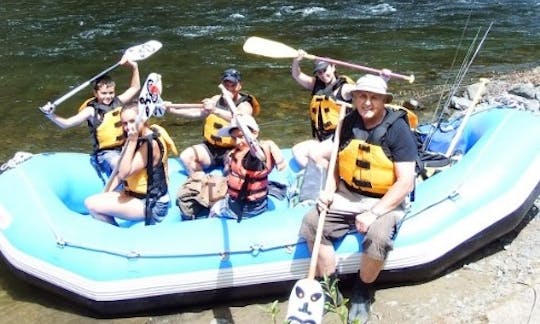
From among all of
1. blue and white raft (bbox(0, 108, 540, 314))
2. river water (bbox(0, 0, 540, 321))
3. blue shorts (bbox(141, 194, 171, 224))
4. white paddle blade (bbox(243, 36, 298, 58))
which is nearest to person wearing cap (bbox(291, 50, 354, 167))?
white paddle blade (bbox(243, 36, 298, 58))

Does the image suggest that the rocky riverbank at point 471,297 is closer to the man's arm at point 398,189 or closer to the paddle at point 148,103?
the man's arm at point 398,189

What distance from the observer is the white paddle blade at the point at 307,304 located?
3.04m

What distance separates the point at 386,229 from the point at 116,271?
1.50 metres

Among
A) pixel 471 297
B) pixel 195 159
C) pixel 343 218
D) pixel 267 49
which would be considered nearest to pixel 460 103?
pixel 267 49

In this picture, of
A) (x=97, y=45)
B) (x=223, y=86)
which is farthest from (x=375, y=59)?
(x=223, y=86)

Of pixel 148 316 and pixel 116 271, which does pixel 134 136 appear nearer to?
pixel 116 271

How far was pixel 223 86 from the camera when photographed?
4.47m

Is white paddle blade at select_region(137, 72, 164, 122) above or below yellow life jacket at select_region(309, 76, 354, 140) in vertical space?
above

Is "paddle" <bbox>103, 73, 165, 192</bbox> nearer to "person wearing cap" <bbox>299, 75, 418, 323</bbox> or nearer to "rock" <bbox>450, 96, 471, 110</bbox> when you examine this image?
"person wearing cap" <bbox>299, 75, 418, 323</bbox>

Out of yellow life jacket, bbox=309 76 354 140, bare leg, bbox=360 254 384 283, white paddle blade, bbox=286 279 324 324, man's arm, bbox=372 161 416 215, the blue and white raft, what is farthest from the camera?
yellow life jacket, bbox=309 76 354 140

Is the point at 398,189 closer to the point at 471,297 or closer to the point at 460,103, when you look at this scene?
the point at 471,297

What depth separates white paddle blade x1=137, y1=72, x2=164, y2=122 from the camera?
391 centimetres

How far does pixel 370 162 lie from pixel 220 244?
962 millimetres

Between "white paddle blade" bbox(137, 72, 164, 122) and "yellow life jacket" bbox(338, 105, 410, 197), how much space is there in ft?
3.89
